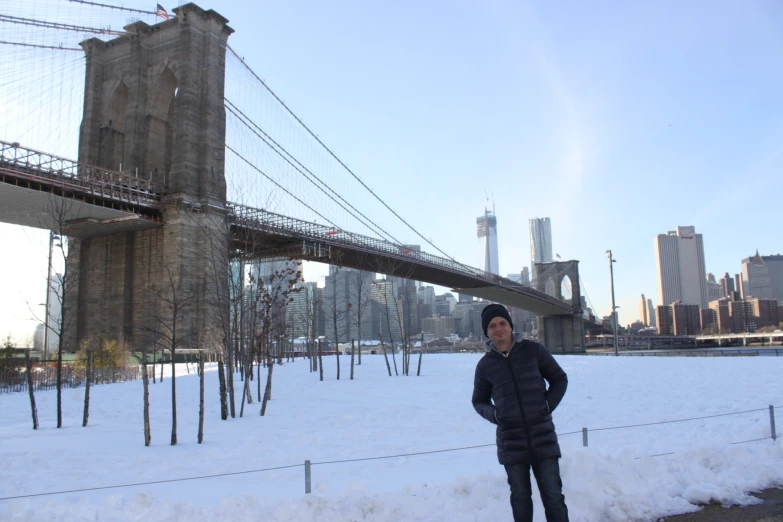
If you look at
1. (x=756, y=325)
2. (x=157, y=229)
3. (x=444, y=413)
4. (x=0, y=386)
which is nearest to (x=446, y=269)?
(x=157, y=229)

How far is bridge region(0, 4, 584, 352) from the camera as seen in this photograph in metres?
33.2

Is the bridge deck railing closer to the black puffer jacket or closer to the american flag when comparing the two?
the american flag

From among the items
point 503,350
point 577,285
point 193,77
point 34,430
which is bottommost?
point 34,430

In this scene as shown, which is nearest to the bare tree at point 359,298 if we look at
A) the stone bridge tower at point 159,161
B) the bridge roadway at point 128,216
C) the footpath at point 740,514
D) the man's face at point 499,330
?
the bridge roadway at point 128,216

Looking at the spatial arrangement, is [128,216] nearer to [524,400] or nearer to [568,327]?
[524,400]

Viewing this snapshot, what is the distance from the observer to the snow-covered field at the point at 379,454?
17.0 ft

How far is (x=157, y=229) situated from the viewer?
120ft

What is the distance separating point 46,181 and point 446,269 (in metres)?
34.8

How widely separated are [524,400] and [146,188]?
36649 mm

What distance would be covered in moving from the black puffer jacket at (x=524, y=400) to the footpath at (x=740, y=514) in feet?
6.68

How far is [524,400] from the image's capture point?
397 cm

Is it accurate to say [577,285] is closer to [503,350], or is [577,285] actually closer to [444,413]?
[444,413]

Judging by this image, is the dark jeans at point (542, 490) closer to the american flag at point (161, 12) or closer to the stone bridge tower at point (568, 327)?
the american flag at point (161, 12)

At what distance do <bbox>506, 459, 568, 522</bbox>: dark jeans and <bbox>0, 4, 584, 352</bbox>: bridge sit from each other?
28110 mm
